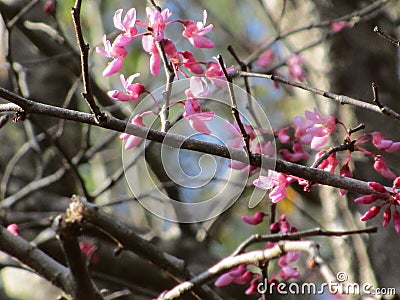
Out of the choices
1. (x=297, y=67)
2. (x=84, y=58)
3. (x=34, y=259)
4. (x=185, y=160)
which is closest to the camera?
(x=84, y=58)

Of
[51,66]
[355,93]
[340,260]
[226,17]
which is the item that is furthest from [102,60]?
[226,17]

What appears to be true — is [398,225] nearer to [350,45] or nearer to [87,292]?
[87,292]

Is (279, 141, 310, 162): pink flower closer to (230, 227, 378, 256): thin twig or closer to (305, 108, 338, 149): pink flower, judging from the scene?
(305, 108, 338, 149): pink flower

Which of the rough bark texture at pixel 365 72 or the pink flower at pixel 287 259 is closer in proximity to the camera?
the pink flower at pixel 287 259

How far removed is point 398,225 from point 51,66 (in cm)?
313

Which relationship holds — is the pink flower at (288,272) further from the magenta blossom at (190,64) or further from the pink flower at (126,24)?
the pink flower at (126,24)

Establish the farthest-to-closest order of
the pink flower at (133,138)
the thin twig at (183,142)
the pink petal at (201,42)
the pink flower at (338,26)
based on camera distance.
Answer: the pink flower at (338,26)
the pink petal at (201,42)
the pink flower at (133,138)
the thin twig at (183,142)

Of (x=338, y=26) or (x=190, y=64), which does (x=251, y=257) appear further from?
(x=338, y=26)

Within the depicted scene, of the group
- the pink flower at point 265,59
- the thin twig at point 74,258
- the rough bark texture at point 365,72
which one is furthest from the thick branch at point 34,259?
the pink flower at point 265,59

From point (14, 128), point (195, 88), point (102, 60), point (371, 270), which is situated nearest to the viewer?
point (195, 88)

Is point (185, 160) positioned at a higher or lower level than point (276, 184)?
higher

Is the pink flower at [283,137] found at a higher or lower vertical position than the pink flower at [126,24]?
higher

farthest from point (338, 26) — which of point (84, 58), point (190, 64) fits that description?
point (84, 58)

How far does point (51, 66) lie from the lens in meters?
4.22
